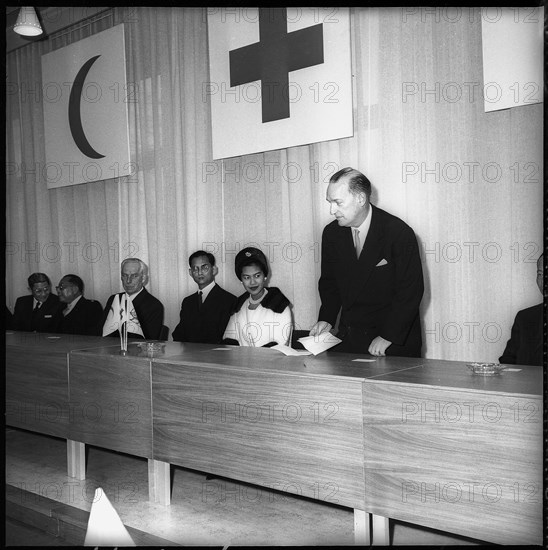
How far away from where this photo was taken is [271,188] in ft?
13.0

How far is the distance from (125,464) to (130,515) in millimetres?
715

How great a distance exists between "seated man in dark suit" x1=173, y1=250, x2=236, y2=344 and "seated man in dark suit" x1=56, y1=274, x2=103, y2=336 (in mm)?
935

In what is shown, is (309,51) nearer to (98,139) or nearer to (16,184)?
(98,139)

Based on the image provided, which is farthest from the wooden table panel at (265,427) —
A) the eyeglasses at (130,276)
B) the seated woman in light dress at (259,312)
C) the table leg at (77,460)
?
the eyeglasses at (130,276)

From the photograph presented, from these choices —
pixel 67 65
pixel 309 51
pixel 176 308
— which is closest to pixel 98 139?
pixel 67 65

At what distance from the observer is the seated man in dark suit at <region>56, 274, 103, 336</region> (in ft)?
15.0

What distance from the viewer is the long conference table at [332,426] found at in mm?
1754

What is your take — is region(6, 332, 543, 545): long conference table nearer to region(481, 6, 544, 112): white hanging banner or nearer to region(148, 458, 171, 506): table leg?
region(148, 458, 171, 506): table leg

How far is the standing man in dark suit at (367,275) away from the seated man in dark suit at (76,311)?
2.12 m

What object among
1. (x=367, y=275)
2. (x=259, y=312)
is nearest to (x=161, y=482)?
(x=259, y=312)

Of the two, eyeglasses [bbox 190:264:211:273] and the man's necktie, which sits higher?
the man's necktie

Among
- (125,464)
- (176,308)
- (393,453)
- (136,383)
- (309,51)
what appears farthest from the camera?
(176,308)

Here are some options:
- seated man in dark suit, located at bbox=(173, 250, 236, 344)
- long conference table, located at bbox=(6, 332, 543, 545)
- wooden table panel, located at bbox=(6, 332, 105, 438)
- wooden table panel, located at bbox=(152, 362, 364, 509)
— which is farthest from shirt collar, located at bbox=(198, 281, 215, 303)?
wooden table panel, located at bbox=(152, 362, 364, 509)

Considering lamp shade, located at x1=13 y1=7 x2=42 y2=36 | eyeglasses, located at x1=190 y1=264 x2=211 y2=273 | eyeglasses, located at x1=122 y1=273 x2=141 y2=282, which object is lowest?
eyeglasses, located at x1=122 y1=273 x2=141 y2=282
